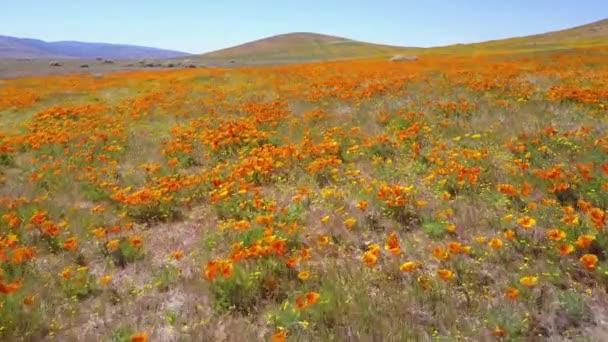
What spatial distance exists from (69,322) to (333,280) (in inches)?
104

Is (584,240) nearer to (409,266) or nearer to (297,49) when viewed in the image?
(409,266)

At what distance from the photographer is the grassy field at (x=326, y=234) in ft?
12.6

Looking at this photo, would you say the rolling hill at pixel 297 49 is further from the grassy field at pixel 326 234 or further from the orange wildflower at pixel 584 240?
the orange wildflower at pixel 584 240

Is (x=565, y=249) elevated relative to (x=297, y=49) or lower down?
lower down

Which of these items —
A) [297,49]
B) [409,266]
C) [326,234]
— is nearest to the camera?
[409,266]

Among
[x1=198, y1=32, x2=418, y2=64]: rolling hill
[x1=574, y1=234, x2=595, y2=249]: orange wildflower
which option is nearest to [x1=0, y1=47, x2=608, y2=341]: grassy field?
[x1=574, y1=234, x2=595, y2=249]: orange wildflower

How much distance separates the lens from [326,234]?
557 cm

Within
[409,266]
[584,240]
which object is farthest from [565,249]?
[409,266]

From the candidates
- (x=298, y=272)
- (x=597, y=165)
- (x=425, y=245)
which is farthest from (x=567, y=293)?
(x=597, y=165)

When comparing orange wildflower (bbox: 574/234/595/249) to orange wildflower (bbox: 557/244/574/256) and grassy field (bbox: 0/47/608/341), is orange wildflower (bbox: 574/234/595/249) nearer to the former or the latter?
grassy field (bbox: 0/47/608/341)

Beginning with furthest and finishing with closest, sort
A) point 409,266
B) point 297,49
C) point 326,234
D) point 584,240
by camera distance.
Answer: point 297,49
point 326,234
point 584,240
point 409,266

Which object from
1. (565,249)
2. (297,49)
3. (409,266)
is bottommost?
(409,266)

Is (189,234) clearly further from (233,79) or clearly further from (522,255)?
(233,79)

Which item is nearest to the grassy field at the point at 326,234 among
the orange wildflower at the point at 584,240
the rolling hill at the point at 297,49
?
the orange wildflower at the point at 584,240
